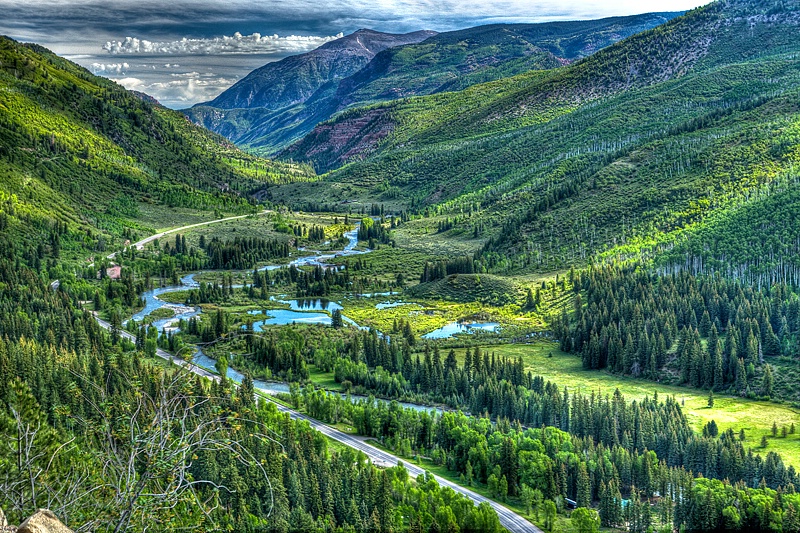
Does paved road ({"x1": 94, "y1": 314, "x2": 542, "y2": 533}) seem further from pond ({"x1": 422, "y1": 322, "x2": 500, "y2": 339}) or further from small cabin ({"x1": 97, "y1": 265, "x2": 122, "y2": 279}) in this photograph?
small cabin ({"x1": 97, "y1": 265, "x2": 122, "y2": 279})

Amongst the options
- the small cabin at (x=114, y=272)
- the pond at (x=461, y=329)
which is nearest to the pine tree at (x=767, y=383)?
the pond at (x=461, y=329)

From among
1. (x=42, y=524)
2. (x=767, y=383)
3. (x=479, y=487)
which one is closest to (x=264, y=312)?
(x=479, y=487)

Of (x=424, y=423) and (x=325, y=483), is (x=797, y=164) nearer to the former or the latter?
(x=424, y=423)

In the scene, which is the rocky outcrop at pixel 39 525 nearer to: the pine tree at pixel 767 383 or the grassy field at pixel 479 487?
the grassy field at pixel 479 487

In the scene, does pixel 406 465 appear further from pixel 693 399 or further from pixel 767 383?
pixel 767 383

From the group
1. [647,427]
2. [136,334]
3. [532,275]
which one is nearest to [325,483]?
[647,427]

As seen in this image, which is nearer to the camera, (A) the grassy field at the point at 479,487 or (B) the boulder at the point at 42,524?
(B) the boulder at the point at 42,524
